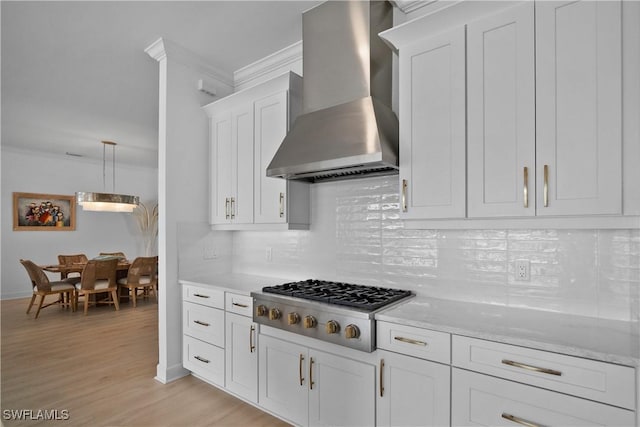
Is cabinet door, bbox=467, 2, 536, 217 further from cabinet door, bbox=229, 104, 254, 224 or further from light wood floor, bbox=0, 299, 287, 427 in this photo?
light wood floor, bbox=0, 299, 287, 427

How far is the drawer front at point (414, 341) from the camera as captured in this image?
1.57m

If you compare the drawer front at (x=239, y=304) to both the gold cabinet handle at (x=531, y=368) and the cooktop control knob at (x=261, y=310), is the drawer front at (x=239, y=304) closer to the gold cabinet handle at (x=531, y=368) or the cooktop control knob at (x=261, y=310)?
the cooktop control knob at (x=261, y=310)

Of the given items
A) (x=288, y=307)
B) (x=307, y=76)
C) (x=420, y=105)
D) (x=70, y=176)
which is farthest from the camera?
(x=70, y=176)

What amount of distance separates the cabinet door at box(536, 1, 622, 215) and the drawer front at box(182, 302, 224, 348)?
7.47ft

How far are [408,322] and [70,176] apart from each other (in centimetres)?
791

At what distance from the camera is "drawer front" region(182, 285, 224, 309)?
263 centimetres

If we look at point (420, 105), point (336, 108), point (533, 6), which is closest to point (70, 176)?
point (336, 108)

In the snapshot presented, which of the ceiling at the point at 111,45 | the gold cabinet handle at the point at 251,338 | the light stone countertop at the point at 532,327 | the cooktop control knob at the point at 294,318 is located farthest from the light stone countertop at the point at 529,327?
the ceiling at the point at 111,45

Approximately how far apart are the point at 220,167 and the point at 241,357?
1.64 m

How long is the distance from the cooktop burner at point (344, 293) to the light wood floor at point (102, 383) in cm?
90

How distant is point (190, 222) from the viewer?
308cm

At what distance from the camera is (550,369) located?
4.35 feet

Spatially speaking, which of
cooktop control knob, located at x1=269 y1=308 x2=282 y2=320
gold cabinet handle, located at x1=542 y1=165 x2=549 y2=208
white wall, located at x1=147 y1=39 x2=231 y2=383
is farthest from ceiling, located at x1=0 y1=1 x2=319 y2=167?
cooktop control knob, located at x1=269 y1=308 x2=282 y2=320

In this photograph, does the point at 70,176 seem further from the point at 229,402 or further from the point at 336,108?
the point at 336,108
